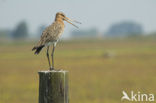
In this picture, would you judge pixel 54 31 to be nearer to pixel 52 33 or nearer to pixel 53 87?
pixel 52 33

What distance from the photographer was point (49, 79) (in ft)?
19.8

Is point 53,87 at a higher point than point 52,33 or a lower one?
lower

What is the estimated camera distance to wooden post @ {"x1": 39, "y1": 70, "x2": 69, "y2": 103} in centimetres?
600

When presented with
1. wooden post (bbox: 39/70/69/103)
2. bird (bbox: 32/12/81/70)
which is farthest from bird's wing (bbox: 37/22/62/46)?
wooden post (bbox: 39/70/69/103)

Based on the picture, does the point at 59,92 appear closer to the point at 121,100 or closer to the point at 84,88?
the point at 121,100

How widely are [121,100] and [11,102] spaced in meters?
4.17

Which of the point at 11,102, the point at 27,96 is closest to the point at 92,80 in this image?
the point at 27,96

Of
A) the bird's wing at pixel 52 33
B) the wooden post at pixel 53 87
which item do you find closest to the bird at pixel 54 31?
the bird's wing at pixel 52 33

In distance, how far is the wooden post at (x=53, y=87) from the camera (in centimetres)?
600

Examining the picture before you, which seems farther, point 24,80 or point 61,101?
point 24,80

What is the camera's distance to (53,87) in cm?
601

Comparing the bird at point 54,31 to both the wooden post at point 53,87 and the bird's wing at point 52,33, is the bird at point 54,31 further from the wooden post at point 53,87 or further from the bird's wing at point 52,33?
the wooden post at point 53,87

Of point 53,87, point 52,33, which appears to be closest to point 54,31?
point 52,33

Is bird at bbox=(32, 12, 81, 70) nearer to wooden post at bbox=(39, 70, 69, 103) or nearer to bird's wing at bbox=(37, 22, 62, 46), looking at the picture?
bird's wing at bbox=(37, 22, 62, 46)
